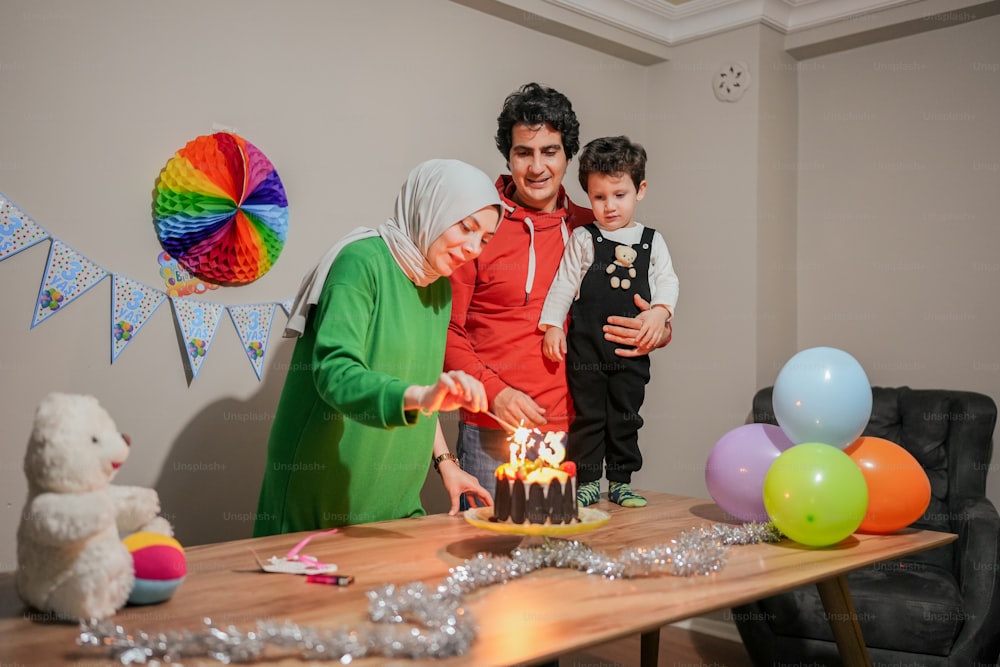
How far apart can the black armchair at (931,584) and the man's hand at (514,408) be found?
1372 millimetres

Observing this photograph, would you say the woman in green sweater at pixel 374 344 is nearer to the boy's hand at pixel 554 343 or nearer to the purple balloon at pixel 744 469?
the boy's hand at pixel 554 343

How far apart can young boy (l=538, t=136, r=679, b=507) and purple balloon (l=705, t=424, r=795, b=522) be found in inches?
12.5

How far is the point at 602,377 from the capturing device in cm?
257

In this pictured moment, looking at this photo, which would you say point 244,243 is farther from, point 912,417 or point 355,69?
point 912,417

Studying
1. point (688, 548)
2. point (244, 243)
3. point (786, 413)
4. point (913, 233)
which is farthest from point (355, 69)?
point (913, 233)

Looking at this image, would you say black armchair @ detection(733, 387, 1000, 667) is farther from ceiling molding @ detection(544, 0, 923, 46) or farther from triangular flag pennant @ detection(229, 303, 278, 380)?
triangular flag pennant @ detection(229, 303, 278, 380)

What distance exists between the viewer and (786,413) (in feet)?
7.51

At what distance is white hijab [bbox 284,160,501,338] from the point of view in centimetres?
197

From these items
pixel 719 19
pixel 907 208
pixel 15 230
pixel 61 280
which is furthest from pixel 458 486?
pixel 719 19

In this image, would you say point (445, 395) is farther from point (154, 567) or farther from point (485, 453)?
point (485, 453)

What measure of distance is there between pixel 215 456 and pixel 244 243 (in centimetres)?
71

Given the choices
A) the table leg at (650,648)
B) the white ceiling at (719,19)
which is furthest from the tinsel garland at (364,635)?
the white ceiling at (719,19)

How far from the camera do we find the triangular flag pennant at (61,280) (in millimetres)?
2551

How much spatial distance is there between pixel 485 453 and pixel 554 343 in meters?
0.36
